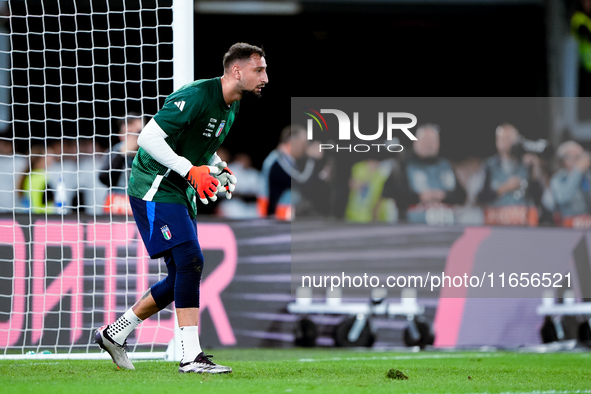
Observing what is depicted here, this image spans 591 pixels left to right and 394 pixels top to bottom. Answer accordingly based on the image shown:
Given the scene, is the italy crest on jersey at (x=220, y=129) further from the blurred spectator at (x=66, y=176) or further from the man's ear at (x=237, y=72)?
the blurred spectator at (x=66, y=176)

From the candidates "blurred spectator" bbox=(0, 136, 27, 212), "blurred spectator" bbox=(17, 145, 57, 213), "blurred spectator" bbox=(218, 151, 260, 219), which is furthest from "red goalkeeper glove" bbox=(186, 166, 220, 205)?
"blurred spectator" bbox=(218, 151, 260, 219)

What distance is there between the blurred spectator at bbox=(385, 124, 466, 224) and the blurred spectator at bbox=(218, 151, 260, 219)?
4.32 m

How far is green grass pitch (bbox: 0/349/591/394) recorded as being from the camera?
422 centimetres

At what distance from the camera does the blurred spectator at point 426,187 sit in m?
9.63

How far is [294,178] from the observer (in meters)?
10.4

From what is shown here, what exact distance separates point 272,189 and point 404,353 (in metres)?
3.46

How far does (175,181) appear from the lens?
16.3ft

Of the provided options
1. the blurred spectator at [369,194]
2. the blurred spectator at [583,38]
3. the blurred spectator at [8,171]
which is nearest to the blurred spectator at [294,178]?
the blurred spectator at [369,194]

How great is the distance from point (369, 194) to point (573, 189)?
268cm

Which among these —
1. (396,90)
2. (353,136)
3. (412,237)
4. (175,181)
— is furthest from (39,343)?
(396,90)

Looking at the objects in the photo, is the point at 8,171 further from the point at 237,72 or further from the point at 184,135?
the point at 237,72

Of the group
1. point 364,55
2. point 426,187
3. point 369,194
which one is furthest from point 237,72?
point 364,55

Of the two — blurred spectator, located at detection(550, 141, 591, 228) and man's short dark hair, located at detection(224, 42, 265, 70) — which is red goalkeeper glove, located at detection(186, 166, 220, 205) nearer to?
man's short dark hair, located at detection(224, 42, 265, 70)

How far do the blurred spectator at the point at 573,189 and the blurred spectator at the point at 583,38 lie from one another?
4699 millimetres
